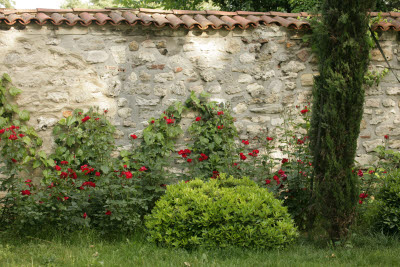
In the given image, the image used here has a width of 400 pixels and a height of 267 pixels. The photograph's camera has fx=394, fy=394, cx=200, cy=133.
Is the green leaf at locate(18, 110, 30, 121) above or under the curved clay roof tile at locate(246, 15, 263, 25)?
under

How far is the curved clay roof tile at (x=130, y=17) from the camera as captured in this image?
5.16 meters

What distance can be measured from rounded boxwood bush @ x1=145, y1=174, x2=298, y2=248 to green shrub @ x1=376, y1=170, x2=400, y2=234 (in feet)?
3.97

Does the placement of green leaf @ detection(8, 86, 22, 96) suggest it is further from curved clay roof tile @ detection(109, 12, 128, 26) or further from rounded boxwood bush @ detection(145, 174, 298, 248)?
rounded boxwood bush @ detection(145, 174, 298, 248)

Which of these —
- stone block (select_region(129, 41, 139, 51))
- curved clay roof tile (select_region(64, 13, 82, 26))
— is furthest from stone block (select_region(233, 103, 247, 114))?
curved clay roof tile (select_region(64, 13, 82, 26))

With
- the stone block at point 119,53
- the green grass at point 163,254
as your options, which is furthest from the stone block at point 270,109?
the green grass at point 163,254

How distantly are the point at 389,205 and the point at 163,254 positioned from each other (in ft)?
8.23

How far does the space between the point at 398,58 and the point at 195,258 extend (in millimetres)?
4541

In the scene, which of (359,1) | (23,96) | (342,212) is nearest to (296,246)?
(342,212)

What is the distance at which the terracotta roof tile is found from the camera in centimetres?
505

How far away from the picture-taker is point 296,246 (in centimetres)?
394

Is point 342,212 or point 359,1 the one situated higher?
point 359,1

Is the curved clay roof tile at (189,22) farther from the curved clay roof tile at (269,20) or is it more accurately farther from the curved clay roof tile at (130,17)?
the curved clay roof tile at (269,20)

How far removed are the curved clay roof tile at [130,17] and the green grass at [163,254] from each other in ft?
8.99

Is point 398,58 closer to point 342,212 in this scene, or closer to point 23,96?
point 342,212
